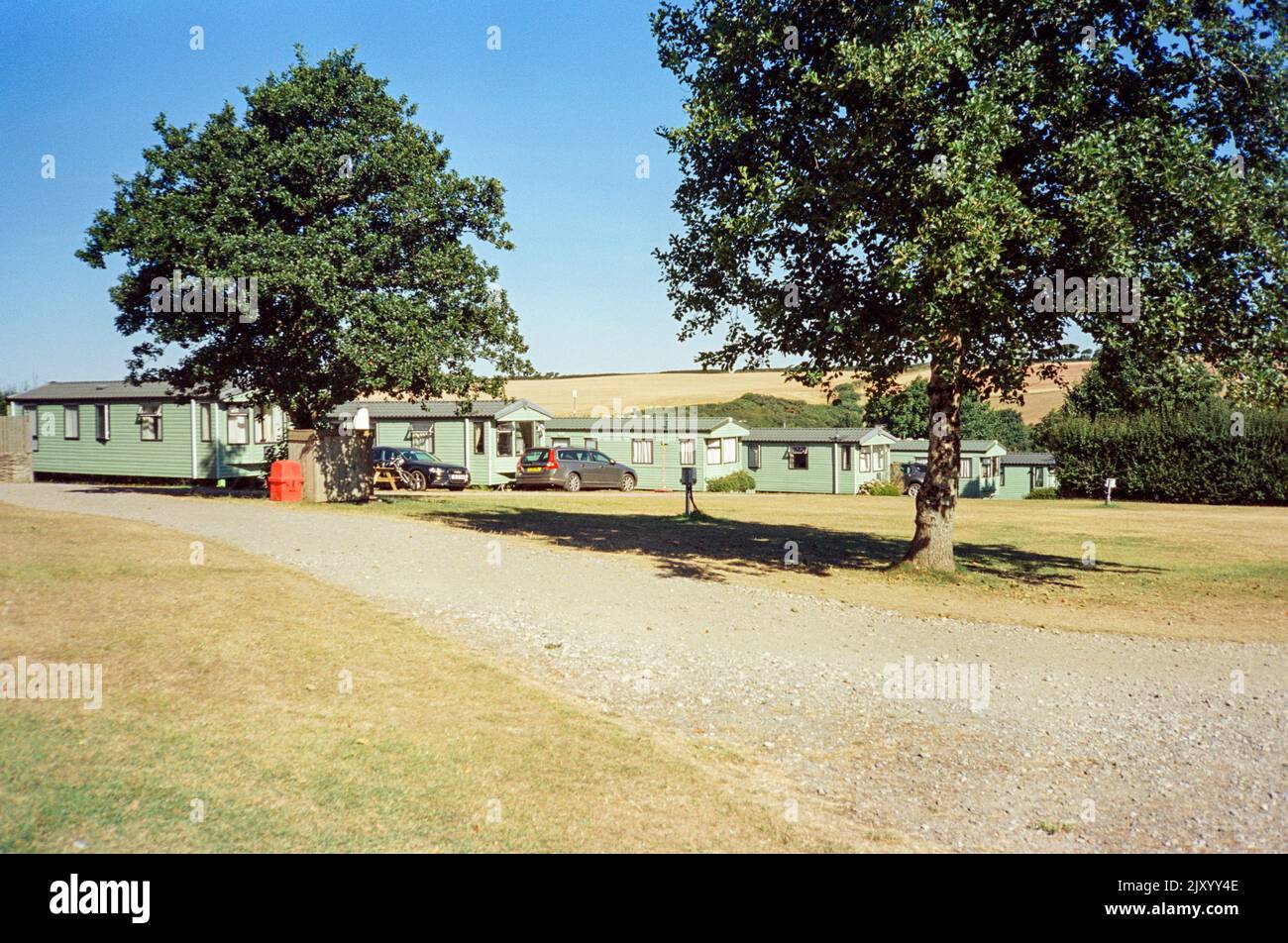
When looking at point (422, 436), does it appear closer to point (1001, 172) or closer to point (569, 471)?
point (569, 471)

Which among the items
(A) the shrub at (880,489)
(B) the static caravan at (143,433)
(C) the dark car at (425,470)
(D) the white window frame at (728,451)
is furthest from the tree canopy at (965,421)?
(B) the static caravan at (143,433)

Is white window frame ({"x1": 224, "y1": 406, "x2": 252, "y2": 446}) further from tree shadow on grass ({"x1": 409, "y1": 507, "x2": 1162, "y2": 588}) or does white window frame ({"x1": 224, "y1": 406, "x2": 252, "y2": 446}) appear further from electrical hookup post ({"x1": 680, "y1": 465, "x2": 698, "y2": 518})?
electrical hookup post ({"x1": 680, "y1": 465, "x2": 698, "y2": 518})

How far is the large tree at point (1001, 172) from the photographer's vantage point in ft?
38.1

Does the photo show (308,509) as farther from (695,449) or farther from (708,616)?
(695,449)

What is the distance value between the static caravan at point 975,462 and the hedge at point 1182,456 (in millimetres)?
8108

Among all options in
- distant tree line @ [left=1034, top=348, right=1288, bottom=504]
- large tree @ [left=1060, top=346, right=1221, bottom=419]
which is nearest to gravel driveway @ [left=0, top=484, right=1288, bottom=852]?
large tree @ [left=1060, top=346, right=1221, bottom=419]

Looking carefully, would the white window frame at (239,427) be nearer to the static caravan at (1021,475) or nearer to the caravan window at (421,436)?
the caravan window at (421,436)

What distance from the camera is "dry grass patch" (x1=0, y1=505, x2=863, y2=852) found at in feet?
15.1

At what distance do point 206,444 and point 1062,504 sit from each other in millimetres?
33686

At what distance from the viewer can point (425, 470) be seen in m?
34.5

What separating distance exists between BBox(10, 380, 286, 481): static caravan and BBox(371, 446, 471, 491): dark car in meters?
4.24

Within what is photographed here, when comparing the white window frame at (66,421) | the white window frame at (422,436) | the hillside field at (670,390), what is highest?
the hillside field at (670,390)

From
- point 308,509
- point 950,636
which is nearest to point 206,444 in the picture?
point 308,509

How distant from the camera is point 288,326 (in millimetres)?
23125
